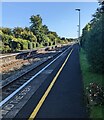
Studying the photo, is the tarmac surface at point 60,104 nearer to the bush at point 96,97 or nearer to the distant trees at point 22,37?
the bush at point 96,97

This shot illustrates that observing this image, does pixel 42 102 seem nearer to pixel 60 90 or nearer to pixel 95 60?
pixel 60 90

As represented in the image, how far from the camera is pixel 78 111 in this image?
10562 mm

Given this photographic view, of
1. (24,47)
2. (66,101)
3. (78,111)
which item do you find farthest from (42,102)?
(24,47)

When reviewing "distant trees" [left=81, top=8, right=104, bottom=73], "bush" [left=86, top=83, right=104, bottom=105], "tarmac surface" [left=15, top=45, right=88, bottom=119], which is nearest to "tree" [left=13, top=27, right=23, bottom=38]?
"distant trees" [left=81, top=8, right=104, bottom=73]

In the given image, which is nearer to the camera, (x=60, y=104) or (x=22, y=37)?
(x=60, y=104)

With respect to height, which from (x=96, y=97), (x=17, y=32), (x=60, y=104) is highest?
(x=17, y=32)

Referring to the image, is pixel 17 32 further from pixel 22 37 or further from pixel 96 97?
pixel 96 97

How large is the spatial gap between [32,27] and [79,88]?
95.4m

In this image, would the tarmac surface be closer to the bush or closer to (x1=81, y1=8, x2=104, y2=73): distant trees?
the bush

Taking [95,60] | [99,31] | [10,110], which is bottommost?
Answer: [10,110]

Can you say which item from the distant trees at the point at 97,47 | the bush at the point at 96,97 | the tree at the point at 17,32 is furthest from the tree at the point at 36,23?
the bush at the point at 96,97

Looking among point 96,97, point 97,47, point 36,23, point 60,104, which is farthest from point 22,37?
point 96,97

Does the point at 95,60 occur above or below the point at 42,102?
above

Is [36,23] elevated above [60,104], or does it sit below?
above
